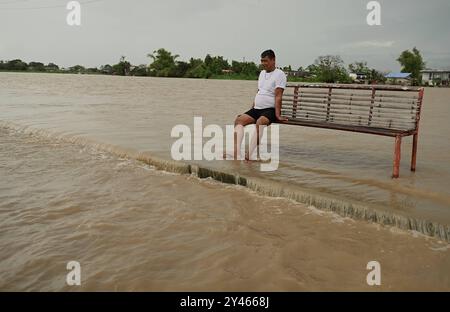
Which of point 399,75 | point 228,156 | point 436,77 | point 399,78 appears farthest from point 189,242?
point 399,75

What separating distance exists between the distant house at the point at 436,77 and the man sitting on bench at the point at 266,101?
9603 cm

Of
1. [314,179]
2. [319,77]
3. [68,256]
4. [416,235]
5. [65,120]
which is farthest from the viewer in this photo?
[319,77]

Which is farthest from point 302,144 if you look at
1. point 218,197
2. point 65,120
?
point 65,120

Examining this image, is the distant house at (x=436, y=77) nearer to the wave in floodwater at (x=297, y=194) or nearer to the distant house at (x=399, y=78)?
the distant house at (x=399, y=78)

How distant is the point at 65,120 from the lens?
11.9m

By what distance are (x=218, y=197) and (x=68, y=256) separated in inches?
81.6

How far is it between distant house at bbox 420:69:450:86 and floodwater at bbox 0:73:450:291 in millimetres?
96318

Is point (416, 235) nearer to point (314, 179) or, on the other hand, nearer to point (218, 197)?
point (314, 179)

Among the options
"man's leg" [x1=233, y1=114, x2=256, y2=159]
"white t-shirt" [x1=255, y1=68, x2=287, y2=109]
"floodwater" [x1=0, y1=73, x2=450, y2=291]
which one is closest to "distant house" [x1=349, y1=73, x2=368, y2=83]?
"white t-shirt" [x1=255, y1=68, x2=287, y2=109]

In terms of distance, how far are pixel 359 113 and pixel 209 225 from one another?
3491 mm

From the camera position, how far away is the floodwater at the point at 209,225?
305cm

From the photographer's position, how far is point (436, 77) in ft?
309
